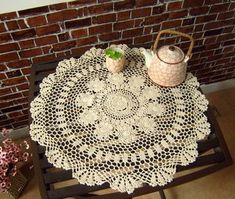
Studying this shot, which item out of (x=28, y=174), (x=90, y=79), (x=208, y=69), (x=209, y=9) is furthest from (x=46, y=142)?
(x=208, y=69)

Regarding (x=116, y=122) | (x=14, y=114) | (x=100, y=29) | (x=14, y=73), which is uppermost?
(x=100, y=29)

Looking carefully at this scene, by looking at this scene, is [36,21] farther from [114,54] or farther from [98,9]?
[114,54]

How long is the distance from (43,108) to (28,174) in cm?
72

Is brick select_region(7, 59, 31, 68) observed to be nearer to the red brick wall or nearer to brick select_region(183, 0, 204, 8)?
the red brick wall

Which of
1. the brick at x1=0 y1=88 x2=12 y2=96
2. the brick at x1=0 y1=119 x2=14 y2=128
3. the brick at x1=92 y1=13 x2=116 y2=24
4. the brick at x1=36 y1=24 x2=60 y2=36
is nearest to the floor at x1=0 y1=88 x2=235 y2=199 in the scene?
the brick at x1=0 y1=119 x2=14 y2=128

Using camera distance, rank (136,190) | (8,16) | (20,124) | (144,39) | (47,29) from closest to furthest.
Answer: (136,190)
(8,16)
(47,29)
(144,39)
(20,124)

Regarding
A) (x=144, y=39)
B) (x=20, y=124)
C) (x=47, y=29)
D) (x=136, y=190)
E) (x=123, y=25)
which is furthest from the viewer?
(x=20, y=124)

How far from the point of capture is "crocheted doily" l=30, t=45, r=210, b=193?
97cm

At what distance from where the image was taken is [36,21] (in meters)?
1.27

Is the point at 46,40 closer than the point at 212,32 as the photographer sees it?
Yes

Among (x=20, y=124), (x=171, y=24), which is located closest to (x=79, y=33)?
(x=171, y=24)

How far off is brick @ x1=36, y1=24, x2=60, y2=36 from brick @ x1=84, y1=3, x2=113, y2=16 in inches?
5.8

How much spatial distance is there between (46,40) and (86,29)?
193 millimetres

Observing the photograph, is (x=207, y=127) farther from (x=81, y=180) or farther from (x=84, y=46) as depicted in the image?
(x=84, y=46)
